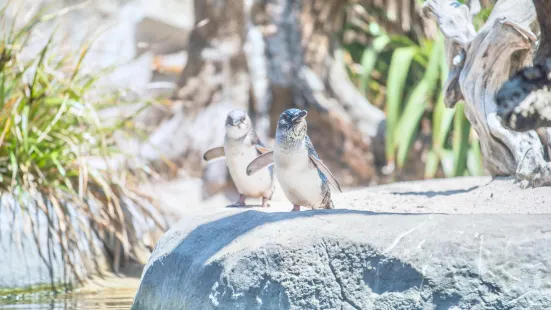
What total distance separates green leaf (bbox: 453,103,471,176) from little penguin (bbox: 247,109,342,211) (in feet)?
10.6

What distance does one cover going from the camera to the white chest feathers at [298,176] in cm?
353

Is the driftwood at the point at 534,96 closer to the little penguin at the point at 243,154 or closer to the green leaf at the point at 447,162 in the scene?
the little penguin at the point at 243,154

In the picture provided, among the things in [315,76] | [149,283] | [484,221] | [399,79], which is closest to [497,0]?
[484,221]

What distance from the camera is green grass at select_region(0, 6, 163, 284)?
5.19m

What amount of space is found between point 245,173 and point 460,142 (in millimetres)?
3208

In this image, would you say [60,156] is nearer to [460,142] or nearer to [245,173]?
[245,173]

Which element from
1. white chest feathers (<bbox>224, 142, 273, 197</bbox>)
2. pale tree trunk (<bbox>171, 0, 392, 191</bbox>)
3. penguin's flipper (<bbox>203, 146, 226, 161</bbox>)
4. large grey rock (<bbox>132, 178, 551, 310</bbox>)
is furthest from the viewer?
pale tree trunk (<bbox>171, 0, 392, 191</bbox>)

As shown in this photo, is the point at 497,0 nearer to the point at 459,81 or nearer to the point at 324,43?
the point at 459,81

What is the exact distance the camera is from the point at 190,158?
771cm

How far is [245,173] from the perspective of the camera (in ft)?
13.2

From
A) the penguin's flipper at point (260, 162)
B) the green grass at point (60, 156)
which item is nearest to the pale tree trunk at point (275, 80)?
the green grass at point (60, 156)

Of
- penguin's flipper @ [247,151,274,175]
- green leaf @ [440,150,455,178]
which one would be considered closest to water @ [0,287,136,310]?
penguin's flipper @ [247,151,274,175]

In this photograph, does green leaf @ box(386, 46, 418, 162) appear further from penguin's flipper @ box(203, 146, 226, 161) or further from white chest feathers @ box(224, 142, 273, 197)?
white chest feathers @ box(224, 142, 273, 197)

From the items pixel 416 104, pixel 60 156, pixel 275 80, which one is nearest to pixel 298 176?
pixel 60 156
